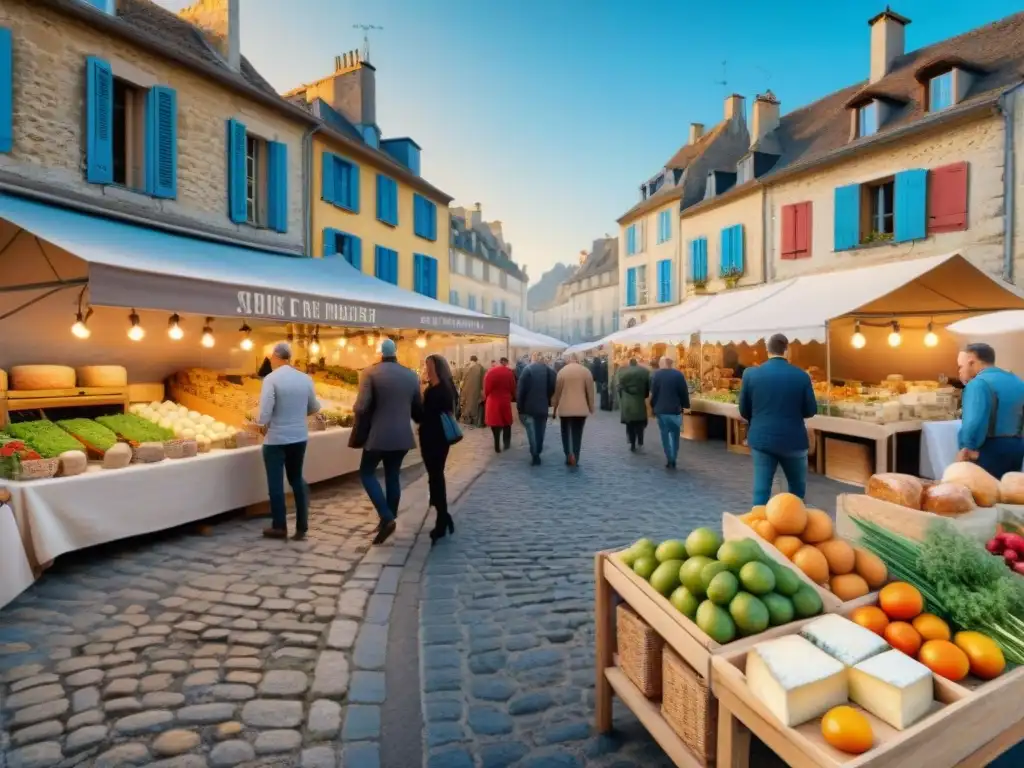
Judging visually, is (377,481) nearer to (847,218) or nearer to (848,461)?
(848,461)

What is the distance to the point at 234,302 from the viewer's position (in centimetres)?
568

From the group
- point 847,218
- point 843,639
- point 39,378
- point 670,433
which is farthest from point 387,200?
point 843,639

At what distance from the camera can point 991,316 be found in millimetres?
8242

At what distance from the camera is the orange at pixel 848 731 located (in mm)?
1497

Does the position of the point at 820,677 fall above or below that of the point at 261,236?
below

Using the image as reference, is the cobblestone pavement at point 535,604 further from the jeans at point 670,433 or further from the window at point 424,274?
the window at point 424,274

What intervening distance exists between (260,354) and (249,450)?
A: 5050mm

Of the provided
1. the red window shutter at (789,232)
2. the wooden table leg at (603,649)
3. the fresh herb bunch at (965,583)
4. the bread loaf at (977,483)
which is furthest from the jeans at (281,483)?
the red window shutter at (789,232)

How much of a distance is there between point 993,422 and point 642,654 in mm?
3582

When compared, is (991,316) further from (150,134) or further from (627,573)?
(150,134)

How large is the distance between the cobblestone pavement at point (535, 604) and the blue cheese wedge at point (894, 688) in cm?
111

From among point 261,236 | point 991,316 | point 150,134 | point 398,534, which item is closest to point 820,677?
point 398,534

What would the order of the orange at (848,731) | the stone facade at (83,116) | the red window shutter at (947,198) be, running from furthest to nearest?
the red window shutter at (947,198)
the stone facade at (83,116)
the orange at (848,731)

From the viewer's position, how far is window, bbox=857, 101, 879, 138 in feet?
48.7
